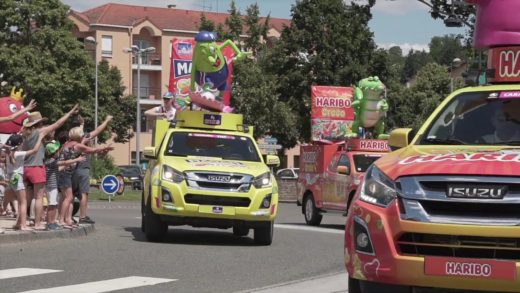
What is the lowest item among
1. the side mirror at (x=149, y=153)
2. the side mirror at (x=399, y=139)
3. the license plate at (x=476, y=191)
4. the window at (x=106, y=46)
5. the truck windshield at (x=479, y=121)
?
the side mirror at (x=149, y=153)

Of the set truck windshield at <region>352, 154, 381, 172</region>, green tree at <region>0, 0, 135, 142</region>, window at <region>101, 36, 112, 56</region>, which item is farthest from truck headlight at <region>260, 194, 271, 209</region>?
window at <region>101, 36, 112, 56</region>

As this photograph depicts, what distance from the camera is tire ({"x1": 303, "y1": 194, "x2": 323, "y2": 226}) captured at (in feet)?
73.9

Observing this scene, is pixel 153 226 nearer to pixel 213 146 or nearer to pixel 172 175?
pixel 172 175

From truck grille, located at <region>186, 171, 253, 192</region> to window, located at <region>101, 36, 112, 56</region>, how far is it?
7240 centimetres

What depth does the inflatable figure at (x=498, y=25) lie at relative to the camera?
448 inches

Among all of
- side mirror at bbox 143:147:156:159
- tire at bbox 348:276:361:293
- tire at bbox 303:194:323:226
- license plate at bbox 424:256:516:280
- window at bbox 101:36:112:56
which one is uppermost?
window at bbox 101:36:112:56

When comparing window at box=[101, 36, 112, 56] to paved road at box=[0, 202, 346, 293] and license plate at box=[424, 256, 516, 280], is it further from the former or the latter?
license plate at box=[424, 256, 516, 280]

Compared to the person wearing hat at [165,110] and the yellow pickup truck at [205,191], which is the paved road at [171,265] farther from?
the person wearing hat at [165,110]

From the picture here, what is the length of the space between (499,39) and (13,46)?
49.1 m

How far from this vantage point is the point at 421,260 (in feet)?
21.0

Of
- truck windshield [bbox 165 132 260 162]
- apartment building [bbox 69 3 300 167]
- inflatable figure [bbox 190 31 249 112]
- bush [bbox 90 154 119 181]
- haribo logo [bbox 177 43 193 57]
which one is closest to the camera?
truck windshield [bbox 165 132 260 162]

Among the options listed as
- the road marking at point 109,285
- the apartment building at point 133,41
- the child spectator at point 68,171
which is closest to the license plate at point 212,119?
the child spectator at point 68,171

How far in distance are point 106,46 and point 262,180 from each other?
72509mm

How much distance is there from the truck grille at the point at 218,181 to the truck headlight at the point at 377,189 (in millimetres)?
7418
